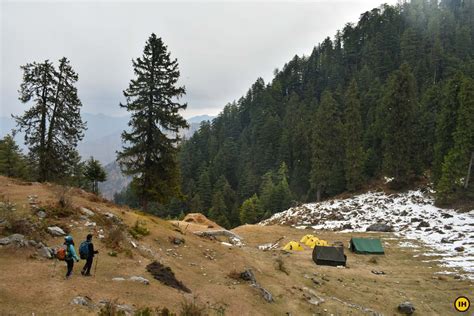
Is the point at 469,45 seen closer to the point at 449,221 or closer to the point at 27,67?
the point at 449,221

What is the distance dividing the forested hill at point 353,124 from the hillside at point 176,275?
23.1 metres

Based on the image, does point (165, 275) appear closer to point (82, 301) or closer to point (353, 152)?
point (82, 301)

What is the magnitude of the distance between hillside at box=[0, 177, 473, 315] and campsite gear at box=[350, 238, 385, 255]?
8.55ft

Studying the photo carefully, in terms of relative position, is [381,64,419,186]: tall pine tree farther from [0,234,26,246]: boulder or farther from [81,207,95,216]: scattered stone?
[0,234,26,246]: boulder

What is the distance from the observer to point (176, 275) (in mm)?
15781

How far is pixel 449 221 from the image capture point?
36.0 meters

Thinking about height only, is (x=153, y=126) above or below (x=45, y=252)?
above

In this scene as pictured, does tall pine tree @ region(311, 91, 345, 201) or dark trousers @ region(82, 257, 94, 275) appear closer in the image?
dark trousers @ region(82, 257, 94, 275)

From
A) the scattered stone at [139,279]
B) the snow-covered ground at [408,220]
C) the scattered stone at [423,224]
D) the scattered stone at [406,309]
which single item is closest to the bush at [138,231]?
the scattered stone at [139,279]

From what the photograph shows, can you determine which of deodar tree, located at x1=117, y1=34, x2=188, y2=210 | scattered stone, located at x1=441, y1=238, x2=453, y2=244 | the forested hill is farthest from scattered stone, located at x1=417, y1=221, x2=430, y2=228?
deodar tree, located at x1=117, y1=34, x2=188, y2=210

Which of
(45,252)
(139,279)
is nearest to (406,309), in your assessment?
(139,279)

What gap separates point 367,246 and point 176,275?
22007 mm

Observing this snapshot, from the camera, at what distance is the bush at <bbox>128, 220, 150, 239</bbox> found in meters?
18.6

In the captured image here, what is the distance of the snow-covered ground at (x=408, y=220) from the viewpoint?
29.0 m
